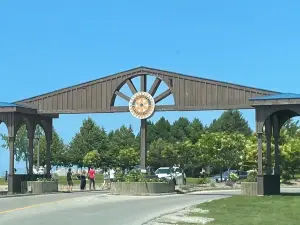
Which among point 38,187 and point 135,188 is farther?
point 38,187

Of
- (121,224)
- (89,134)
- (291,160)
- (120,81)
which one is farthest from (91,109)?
(89,134)

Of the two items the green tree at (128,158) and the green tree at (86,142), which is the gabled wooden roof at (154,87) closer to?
the green tree at (128,158)

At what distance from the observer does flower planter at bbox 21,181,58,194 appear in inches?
1294

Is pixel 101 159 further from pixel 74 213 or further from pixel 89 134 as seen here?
pixel 74 213

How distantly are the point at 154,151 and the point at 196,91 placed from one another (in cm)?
5679

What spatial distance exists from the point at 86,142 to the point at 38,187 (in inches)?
2449

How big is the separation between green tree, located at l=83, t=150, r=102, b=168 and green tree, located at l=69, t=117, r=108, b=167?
4.11m

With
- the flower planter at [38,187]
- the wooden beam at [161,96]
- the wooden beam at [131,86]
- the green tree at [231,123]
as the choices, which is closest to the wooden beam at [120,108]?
the wooden beam at [131,86]

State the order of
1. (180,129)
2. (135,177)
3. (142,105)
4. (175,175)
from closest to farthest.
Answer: (135,177)
(142,105)
(175,175)
(180,129)

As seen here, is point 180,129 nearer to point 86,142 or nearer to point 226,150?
point 86,142

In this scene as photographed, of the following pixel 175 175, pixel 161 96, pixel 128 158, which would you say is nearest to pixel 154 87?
pixel 161 96

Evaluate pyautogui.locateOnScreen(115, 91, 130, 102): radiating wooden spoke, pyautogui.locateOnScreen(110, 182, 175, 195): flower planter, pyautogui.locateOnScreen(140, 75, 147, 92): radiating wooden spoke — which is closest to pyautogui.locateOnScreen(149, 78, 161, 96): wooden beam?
pyautogui.locateOnScreen(140, 75, 147, 92): radiating wooden spoke

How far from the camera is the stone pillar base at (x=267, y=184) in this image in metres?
30.3

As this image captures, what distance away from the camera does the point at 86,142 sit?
311 ft
